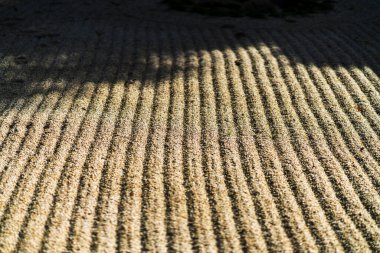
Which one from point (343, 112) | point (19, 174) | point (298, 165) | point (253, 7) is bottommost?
point (19, 174)

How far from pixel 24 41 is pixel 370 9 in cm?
567

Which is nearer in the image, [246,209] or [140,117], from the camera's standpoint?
[246,209]

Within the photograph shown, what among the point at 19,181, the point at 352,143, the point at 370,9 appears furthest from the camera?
the point at 370,9

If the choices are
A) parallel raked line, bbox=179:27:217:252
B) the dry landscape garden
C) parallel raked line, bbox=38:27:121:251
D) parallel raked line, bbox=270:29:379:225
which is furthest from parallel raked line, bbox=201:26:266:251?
parallel raked line, bbox=38:27:121:251

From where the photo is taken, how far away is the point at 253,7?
24.2 ft

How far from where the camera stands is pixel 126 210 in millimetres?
2820

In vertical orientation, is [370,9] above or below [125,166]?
above

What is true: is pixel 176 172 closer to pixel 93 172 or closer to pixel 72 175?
pixel 93 172

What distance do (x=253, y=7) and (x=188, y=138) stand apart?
177 inches

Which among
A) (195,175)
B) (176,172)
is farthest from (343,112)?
(176,172)

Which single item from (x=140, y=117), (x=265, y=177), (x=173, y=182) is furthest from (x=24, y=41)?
(x=265, y=177)

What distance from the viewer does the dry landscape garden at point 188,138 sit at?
268 centimetres

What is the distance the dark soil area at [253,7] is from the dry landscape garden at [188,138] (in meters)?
0.92

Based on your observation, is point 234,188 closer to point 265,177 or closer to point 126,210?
point 265,177
